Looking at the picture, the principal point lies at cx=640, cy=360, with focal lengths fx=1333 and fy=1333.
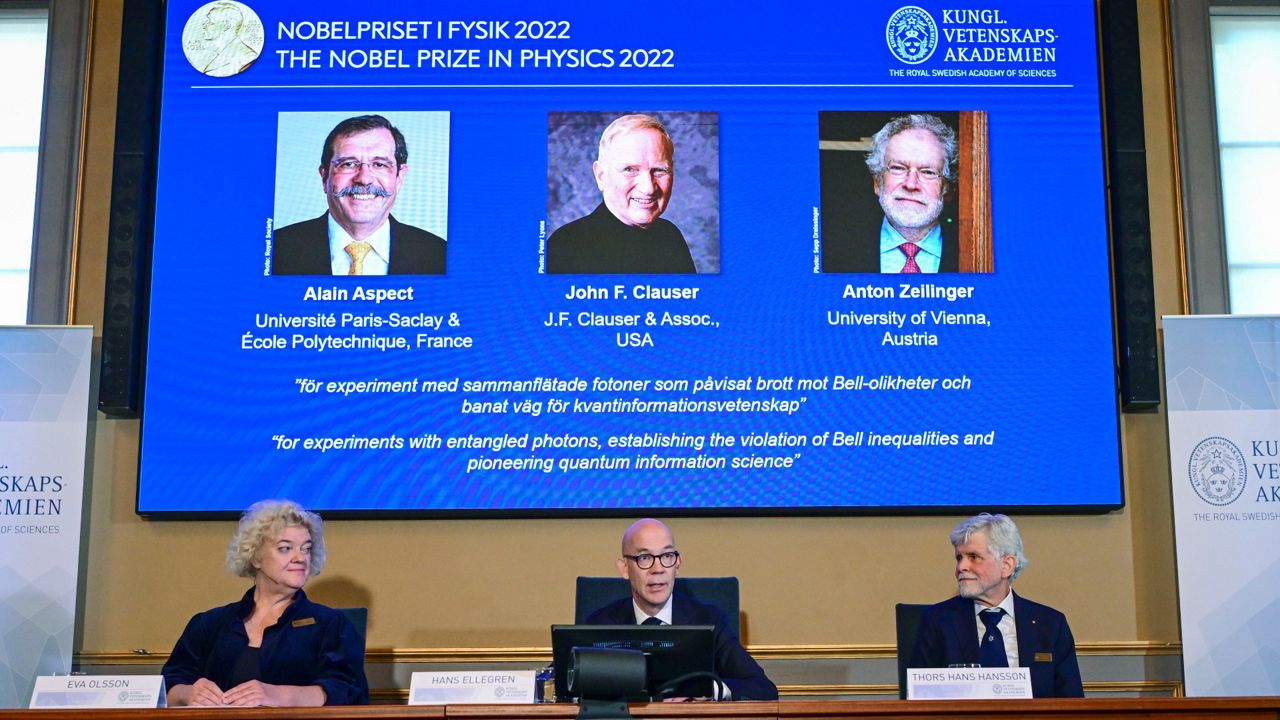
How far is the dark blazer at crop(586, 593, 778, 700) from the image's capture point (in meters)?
3.70

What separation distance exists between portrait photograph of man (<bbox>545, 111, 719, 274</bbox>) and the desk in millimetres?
2231

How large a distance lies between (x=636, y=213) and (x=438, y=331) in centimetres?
85

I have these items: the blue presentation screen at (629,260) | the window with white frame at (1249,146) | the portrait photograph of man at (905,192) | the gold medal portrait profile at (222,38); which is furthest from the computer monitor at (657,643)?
the window with white frame at (1249,146)

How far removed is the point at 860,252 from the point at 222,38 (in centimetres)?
253

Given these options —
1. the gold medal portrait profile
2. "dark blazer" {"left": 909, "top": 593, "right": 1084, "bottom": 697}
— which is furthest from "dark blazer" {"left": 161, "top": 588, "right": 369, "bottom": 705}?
the gold medal portrait profile

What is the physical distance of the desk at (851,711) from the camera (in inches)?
115

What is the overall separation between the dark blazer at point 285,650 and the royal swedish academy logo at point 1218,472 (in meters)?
2.92

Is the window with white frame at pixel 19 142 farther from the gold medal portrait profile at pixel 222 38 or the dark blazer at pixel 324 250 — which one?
the dark blazer at pixel 324 250

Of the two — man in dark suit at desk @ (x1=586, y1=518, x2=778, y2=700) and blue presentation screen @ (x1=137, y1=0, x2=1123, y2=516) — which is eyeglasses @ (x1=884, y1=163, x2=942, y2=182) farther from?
man in dark suit at desk @ (x1=586, y1=518, x2=778, y2=700)

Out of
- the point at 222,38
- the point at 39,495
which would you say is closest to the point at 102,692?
the point at 39,495

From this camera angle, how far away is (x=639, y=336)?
4848 millimetres

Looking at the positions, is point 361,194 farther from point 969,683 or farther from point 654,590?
point 969,683

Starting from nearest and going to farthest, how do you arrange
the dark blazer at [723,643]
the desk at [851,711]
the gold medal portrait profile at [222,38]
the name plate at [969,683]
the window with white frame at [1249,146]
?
the desk at [851,711]
the name plate at [969,683]
the dark blazer at [723,643]
the gold medal portrait profile at [222,38]
the window with white frame at [1249,146]

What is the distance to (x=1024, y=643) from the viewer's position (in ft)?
13.0
